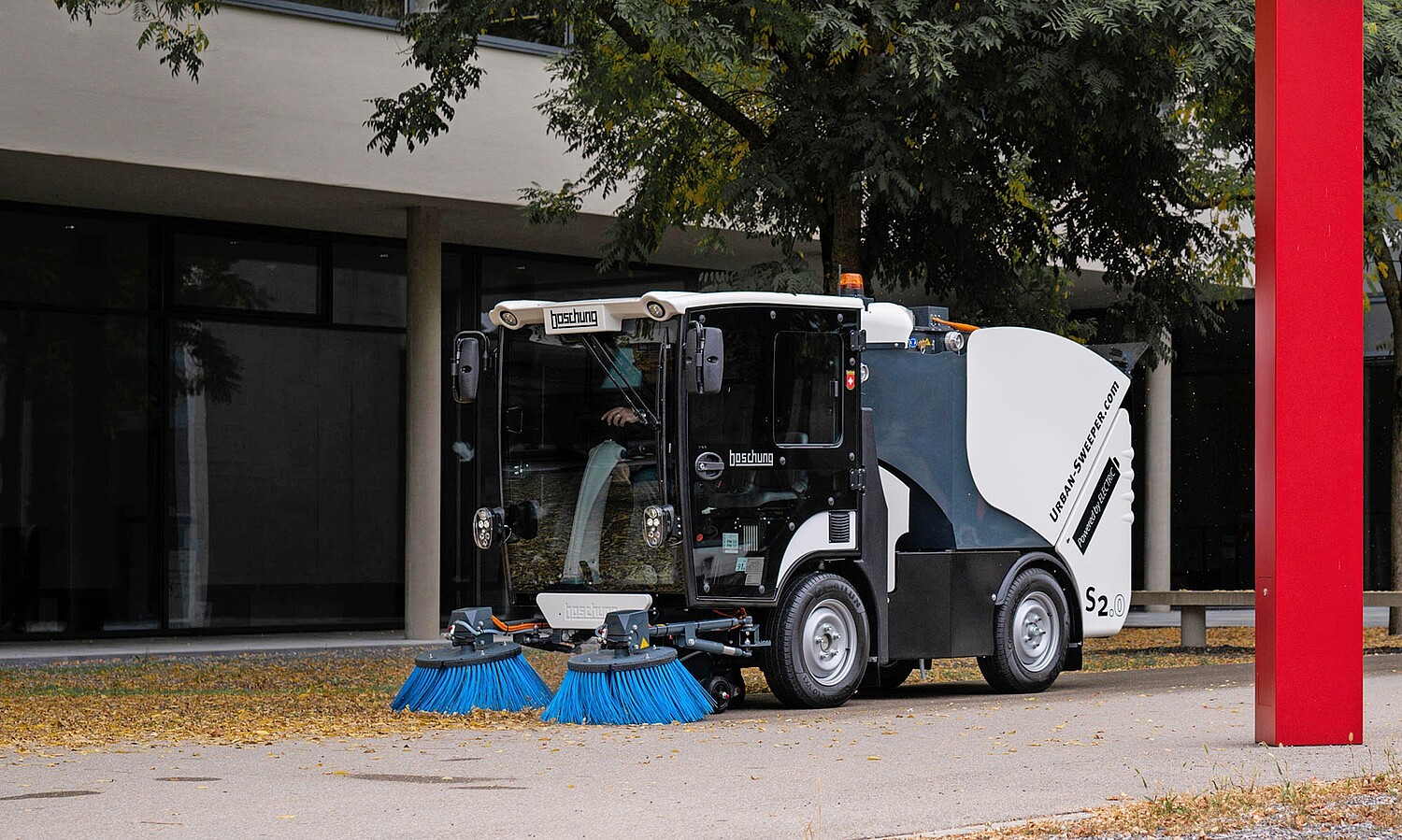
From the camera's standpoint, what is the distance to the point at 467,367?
12.0 meters

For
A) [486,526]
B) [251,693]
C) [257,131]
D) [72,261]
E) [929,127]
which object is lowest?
[251,693]

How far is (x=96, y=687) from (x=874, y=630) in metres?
5.94

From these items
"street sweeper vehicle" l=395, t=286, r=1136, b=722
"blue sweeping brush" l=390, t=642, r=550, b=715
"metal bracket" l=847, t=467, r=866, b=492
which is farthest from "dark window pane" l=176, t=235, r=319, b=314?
"metal bracket" l=847, t=467, r=866, b=492

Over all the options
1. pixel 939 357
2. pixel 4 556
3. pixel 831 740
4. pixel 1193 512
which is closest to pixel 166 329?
pixel 4 556

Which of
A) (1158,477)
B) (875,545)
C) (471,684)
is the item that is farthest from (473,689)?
(1158,477)

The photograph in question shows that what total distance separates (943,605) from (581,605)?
2.62 m

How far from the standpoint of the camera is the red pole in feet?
30.3

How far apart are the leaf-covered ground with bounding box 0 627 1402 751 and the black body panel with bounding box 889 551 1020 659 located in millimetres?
1384

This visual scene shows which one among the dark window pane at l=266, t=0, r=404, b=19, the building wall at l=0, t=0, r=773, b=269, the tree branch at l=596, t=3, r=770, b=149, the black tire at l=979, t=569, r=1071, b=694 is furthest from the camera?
the dark window pane at l=266, t=0, r=404, b=19

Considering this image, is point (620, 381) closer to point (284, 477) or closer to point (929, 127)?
point (929, 127)

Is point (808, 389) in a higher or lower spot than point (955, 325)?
lower

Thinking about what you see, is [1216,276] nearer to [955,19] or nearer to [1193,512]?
[955,19]

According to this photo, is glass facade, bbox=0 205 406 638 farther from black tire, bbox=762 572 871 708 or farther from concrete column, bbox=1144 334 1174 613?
concrete column, bbox=1144 334 1174 613

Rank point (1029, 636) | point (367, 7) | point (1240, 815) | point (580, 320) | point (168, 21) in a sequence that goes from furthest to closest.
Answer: point (367, 7) < point (168, 21) < point (1029, 636) < point (580, 320) < point (1240, 815)
